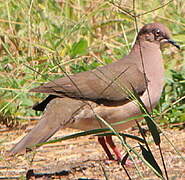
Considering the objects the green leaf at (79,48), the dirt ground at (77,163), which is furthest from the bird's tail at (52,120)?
the green leaf at (79,48)

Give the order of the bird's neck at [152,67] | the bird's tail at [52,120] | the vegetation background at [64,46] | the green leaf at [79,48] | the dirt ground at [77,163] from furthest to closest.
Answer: the green leaf at [79,48]
the vegetation background at [64,46]
the bird's neck at [152,67]
the dirt ground at [77,163]
the bird's tail at [52,120]

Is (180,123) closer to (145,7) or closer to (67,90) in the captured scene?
(67,90)

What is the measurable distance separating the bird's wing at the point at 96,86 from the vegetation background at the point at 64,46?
0.90ft

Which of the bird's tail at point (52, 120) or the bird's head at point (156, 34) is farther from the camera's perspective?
the bird's head at point (156, 34)

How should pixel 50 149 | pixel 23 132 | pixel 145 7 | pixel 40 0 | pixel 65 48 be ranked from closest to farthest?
pixel 50 149 → pixel 23 132 → pixel 65 48 → pixel 40 0 → pixel 145 7

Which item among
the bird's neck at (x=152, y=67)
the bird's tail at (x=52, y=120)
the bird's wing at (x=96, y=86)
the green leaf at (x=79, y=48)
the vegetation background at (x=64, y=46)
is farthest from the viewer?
the green leaf at (x=79, y=48)

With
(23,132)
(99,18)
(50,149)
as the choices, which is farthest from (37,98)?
(99,18)

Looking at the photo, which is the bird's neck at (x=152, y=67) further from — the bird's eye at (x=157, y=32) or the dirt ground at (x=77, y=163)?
the dirt ground at (x=77, y=163)

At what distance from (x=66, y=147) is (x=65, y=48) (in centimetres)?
159

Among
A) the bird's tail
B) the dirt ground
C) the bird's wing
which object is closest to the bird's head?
the bird's wing

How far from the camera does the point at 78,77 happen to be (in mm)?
5102

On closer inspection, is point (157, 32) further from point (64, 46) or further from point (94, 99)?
point (64, 46)

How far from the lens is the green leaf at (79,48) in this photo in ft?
22.3

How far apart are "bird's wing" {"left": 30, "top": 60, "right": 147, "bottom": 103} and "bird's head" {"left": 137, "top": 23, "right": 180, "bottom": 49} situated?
2.56 ft
